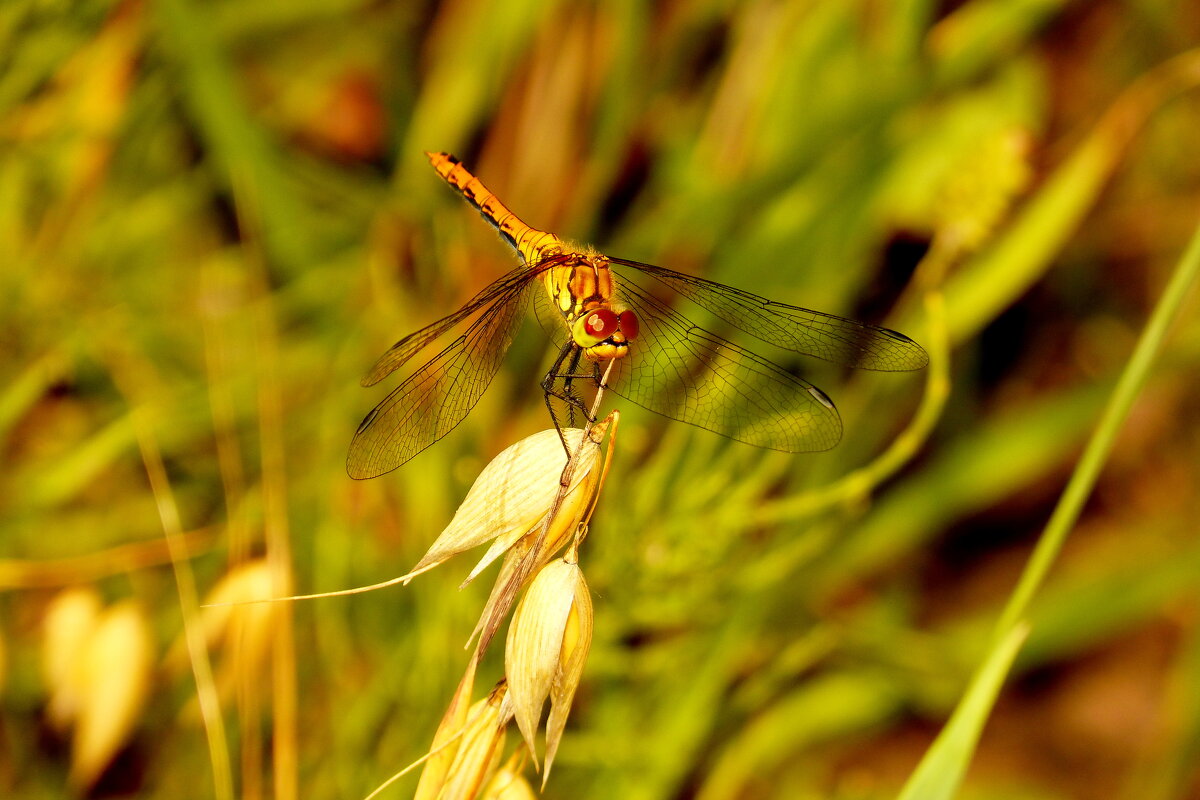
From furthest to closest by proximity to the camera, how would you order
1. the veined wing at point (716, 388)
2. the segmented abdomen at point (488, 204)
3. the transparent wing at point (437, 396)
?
the segmented abdomen at point (488, 204)
the veined wing at point (716, 388)
the transparent wing at point (437, 396)

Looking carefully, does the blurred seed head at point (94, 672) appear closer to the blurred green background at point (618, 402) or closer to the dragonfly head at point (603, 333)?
the blurred green background at point (618, 402)

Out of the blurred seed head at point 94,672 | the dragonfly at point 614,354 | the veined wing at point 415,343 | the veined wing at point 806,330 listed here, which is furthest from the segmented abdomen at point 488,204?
the blurred seed head at point 94,672

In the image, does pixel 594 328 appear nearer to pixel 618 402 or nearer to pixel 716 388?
pixel 716 388

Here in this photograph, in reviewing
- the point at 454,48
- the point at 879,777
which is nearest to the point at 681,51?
the point at 454,48

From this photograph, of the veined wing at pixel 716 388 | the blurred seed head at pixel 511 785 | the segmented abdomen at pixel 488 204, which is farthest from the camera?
the segmented abdomen at pixel 488 204

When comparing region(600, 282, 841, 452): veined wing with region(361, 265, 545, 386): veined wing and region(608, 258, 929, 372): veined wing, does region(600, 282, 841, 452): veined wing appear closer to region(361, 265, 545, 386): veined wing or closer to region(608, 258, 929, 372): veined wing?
region(608, 258, 929, 372): veined wing

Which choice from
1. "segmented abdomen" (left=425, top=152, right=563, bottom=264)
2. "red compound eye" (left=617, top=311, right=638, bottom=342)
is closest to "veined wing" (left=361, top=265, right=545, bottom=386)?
"red compound eye" (left=617, top=311, right=638, bottom=342)

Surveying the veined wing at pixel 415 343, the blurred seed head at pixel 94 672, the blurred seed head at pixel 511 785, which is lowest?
the blurred seed head at pixel 511 785
